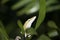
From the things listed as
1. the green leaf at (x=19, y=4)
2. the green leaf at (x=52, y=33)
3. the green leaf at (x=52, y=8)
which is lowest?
the green leaf at (x=52, y=33)

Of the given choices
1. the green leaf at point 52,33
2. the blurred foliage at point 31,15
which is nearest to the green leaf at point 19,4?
the blurred foliage at point 31,15

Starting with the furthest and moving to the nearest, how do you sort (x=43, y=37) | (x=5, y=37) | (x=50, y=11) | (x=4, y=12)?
(x=4, y=12) → (x=50, y=11) → (x=43, y=37) → (x=5, y=37)

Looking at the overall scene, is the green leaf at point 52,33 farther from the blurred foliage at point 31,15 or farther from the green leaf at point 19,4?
the green leaf at point 19,4

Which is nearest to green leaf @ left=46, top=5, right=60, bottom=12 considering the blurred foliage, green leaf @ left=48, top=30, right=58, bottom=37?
the blurred foliage

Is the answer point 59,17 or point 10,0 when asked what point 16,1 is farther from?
point 59,17

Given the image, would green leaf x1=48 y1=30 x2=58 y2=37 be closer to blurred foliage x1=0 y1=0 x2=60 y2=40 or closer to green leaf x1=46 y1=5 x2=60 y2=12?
blurred foliage x1=0 y1=0 x2=60 y2=40

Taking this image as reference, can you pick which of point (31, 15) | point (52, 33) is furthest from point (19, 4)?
point (52, 33)

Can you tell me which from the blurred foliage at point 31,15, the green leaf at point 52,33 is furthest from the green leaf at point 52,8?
the green leaf at point 52,33

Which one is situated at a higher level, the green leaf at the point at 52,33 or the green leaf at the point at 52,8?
the green leaf at the point at 52,8

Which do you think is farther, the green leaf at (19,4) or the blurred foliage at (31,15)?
the green leaf at (19,4)

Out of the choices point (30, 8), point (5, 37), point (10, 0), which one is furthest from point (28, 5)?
point (5, 37)

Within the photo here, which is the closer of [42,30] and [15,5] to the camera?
[42,30]
